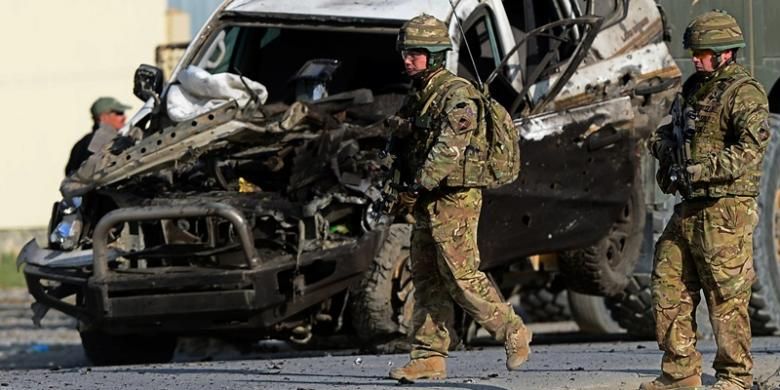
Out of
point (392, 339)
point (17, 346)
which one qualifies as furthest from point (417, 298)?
point (17, 346)

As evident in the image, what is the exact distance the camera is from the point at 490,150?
8.09 meters

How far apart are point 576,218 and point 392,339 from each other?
1.44 m

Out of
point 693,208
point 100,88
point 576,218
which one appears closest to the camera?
point 693,208

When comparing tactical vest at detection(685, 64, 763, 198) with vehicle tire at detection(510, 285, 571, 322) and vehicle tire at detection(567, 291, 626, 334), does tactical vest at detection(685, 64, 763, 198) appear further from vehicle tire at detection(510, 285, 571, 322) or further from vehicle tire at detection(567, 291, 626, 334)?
vehicle tire at detection(510, 285, 571, 322)

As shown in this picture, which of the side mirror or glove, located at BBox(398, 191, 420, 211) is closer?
glove, located at BBox(398, 191, 420, 211)

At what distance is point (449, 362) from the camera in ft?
30.7

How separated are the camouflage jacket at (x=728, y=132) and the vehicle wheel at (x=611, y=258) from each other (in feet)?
12.5

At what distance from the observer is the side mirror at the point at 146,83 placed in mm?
10898

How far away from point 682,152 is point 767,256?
4.45 metres

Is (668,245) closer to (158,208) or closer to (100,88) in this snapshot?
(158,208)

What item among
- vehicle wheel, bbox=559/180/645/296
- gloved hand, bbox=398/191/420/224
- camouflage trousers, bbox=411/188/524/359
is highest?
gloved hand, bbox=398/191/420/224

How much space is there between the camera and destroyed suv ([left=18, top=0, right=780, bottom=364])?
392 inches

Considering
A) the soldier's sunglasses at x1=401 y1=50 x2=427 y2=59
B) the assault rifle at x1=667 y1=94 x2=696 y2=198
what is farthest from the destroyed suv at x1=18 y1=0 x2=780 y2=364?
the assault rifle at x1=667 y1=94 x2=696 y2=198

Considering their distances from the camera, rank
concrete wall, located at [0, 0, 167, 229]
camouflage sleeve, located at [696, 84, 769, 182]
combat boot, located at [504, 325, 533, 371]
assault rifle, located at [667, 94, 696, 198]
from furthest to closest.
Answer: concrete wall, located at [0, 0, 167, 229], combat boot, located at [504, 325, 533, 371], assault rifle, located at [667, 94, 696, 198], camouflage sleeve, located at [696, 84, 769, 182]
